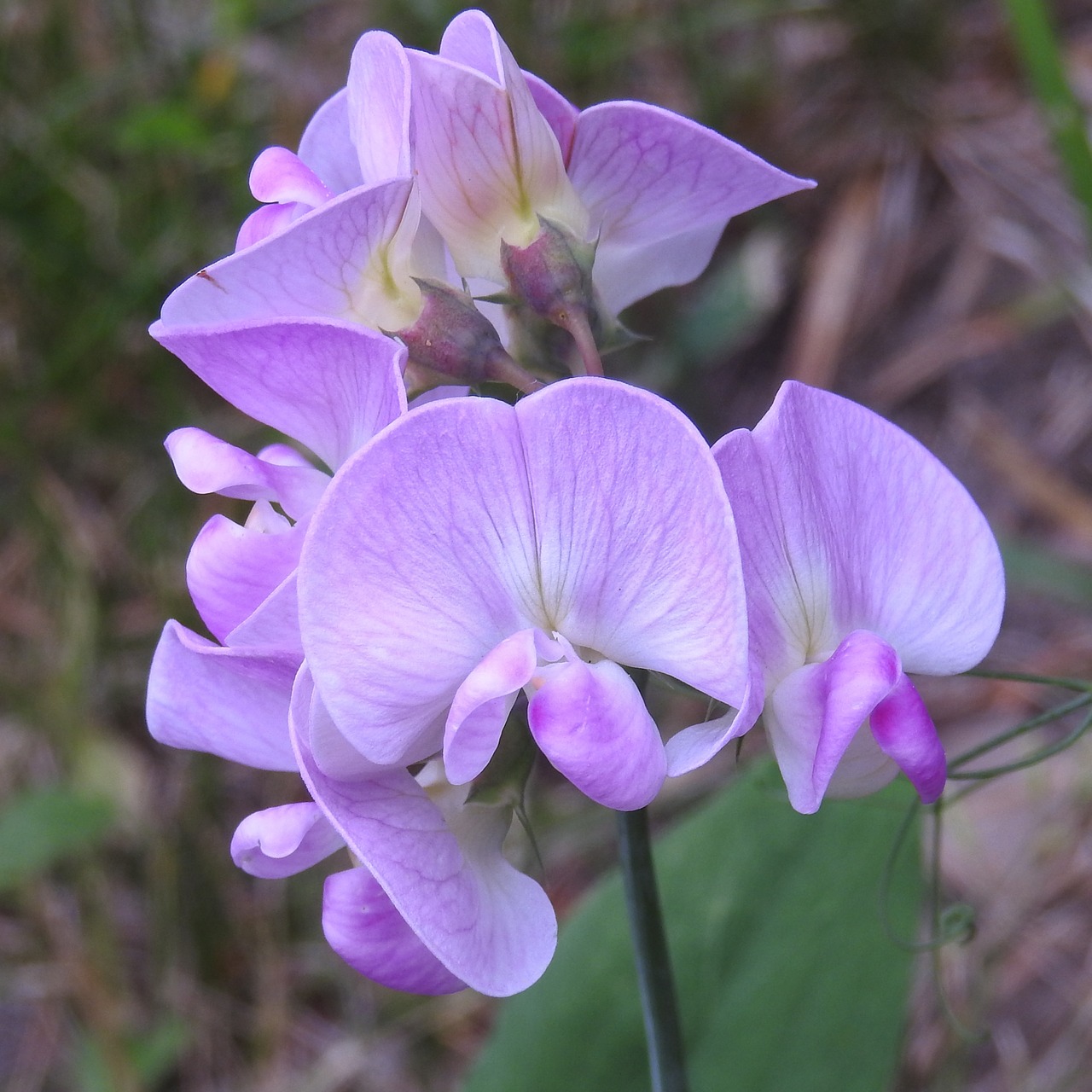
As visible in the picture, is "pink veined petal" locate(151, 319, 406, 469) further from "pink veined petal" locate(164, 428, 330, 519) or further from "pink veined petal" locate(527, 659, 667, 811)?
"pink veined petal" locate(527, 659, 667, 811)

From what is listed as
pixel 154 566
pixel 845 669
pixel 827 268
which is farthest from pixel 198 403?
pixel 845 669

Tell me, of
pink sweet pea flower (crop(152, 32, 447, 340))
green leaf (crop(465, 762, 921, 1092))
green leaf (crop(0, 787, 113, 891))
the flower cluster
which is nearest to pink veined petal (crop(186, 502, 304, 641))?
the flower cluster

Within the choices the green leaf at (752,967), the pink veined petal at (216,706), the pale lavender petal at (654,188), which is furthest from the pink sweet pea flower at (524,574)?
the green leaf at (752,967)

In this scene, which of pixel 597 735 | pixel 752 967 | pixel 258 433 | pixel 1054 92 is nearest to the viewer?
pixel 597 735

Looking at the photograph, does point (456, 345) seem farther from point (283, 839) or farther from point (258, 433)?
point (258, 433)

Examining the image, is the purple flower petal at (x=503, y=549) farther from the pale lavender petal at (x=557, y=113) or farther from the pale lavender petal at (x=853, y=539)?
the pale lavender petal at (x=557, y=113)

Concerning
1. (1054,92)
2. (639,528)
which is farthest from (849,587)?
(1054,92)
